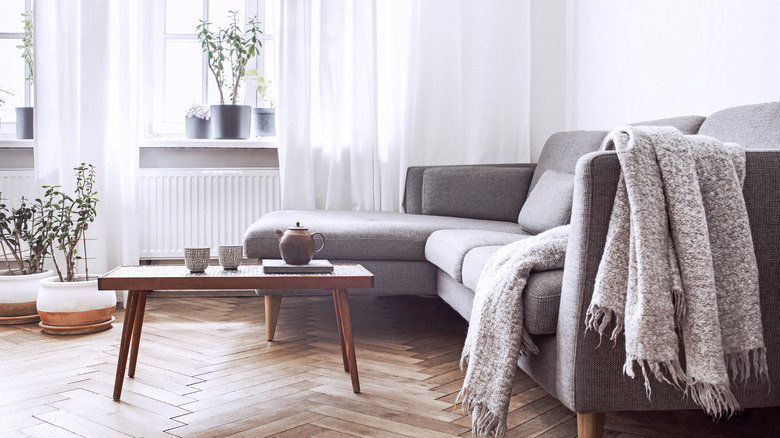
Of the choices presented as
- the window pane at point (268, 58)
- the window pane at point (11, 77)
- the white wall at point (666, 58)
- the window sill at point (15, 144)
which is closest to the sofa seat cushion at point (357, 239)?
the white wall at point (666, 58)

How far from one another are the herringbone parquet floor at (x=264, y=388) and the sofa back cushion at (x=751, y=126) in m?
0.74

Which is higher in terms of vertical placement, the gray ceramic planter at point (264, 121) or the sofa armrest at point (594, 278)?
the gray ceramic planter at point (264, 121)

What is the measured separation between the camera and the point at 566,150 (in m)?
2.96

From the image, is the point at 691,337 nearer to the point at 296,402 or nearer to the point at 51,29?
the point at 296,402

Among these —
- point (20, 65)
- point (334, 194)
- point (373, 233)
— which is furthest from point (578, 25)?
point (20, 65)

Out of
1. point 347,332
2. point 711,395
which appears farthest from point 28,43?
point 711,395

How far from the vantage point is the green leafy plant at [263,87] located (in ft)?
12.2

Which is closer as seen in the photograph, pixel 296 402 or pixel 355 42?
pixel 296 402

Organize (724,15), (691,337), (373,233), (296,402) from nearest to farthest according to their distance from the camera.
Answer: (691,337), (296,402), (724,15), (373,233)

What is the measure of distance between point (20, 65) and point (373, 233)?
2497mm

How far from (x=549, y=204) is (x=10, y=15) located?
3.16 m

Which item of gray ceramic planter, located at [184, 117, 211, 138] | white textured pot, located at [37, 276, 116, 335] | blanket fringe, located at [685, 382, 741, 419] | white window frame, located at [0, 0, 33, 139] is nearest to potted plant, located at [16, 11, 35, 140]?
white window frame, located at [0, 0, 33, 139]

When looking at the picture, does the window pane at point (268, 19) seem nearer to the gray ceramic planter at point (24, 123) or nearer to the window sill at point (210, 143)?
the window sill at point (210, 143)

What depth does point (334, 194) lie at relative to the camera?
3625 millimetres
